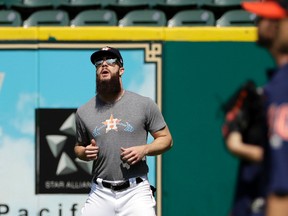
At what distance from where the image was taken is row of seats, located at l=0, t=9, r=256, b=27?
24.6 feet

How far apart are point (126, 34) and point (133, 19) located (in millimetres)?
964

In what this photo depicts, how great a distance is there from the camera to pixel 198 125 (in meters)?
6.66

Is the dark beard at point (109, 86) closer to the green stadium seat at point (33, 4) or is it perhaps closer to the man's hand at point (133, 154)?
the man's hand at point (133, 154)

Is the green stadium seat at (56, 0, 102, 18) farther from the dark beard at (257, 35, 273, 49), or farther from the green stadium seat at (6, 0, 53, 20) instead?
the dark beard at (257, 35, 273, 49)

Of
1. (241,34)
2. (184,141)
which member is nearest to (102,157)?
(184,141)

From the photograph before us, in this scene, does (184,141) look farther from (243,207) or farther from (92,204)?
(243,207)

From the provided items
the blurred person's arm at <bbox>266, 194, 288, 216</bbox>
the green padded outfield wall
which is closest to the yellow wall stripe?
the green padded outfield wall

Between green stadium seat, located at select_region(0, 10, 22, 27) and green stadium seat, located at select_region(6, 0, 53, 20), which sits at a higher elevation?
green stadium seat, located at select_region(6, 0, 53, 20)

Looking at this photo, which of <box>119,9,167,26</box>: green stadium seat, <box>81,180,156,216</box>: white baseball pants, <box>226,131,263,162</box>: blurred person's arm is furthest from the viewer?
<box>119,9,167,26</box>: green stadium seat

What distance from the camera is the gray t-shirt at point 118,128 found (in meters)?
5.43

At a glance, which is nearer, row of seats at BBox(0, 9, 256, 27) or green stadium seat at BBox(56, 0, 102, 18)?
row of seats at BBox(0, 9, 256, 27)

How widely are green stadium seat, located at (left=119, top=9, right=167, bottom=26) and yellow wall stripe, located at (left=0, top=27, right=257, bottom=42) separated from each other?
2.90ft

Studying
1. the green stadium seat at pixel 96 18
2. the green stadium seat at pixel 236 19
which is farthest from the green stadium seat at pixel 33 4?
the green stadium seat at pixel 236 19

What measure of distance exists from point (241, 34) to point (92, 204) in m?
1.97
